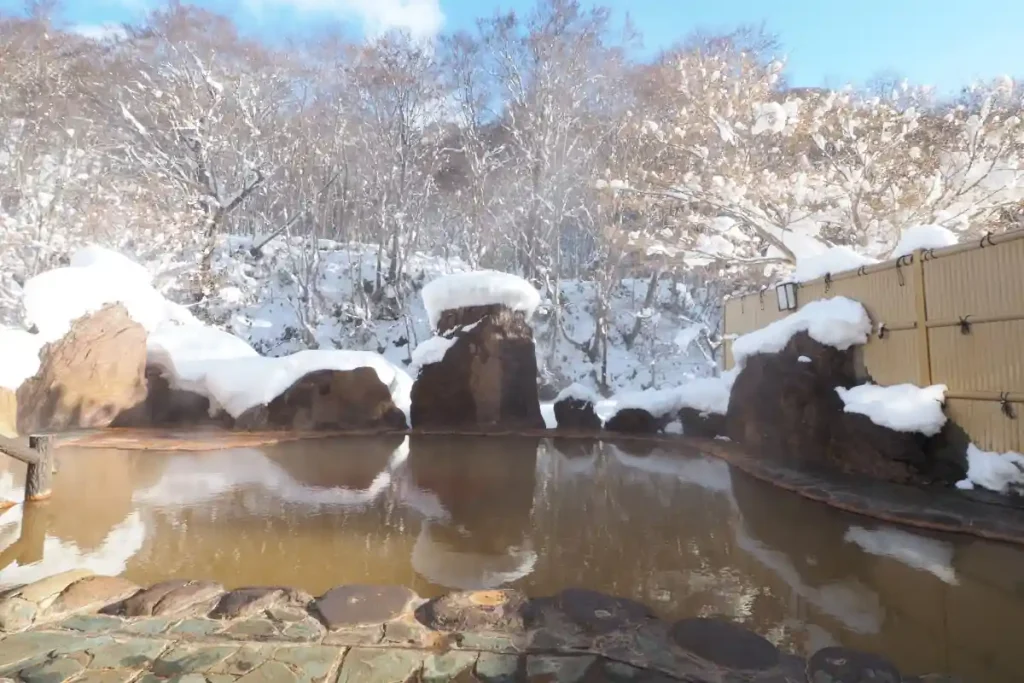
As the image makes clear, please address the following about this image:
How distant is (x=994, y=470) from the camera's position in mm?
5152

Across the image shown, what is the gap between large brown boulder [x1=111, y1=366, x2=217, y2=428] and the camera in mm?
10859

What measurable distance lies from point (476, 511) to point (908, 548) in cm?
301

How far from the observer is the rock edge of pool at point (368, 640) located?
2332 millimetres

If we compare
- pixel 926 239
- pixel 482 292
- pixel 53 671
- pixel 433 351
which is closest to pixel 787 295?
pixel 926 239

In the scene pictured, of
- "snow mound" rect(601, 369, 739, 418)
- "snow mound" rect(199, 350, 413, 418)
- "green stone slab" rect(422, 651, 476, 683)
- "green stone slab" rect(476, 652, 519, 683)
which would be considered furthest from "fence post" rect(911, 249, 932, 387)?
"snow mound" rect(199, 350, 413, 418)

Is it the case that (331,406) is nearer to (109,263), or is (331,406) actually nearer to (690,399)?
(109,263)

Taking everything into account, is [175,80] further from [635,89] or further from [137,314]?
[635,89]

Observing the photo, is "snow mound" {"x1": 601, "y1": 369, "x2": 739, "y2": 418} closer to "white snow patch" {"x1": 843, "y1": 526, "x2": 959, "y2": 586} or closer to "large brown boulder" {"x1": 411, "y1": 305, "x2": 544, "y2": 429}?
"large brown boulder" {"x1": 411, "y1": 305, "x2": 544, "y2": 429}

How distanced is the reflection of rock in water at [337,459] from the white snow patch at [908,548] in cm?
415

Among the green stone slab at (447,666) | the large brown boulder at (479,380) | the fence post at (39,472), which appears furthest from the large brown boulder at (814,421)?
the fence post at (39,472)

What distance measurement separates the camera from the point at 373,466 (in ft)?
23.2

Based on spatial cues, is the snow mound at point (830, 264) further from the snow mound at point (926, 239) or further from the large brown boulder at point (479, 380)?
the large brown boulder at point (479, 380)

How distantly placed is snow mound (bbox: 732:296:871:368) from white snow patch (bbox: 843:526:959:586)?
9.84ft

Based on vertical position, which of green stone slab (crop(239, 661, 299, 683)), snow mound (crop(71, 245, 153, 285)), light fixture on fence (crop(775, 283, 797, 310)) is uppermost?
snow mound (crop(71, 245, 153, 285))
